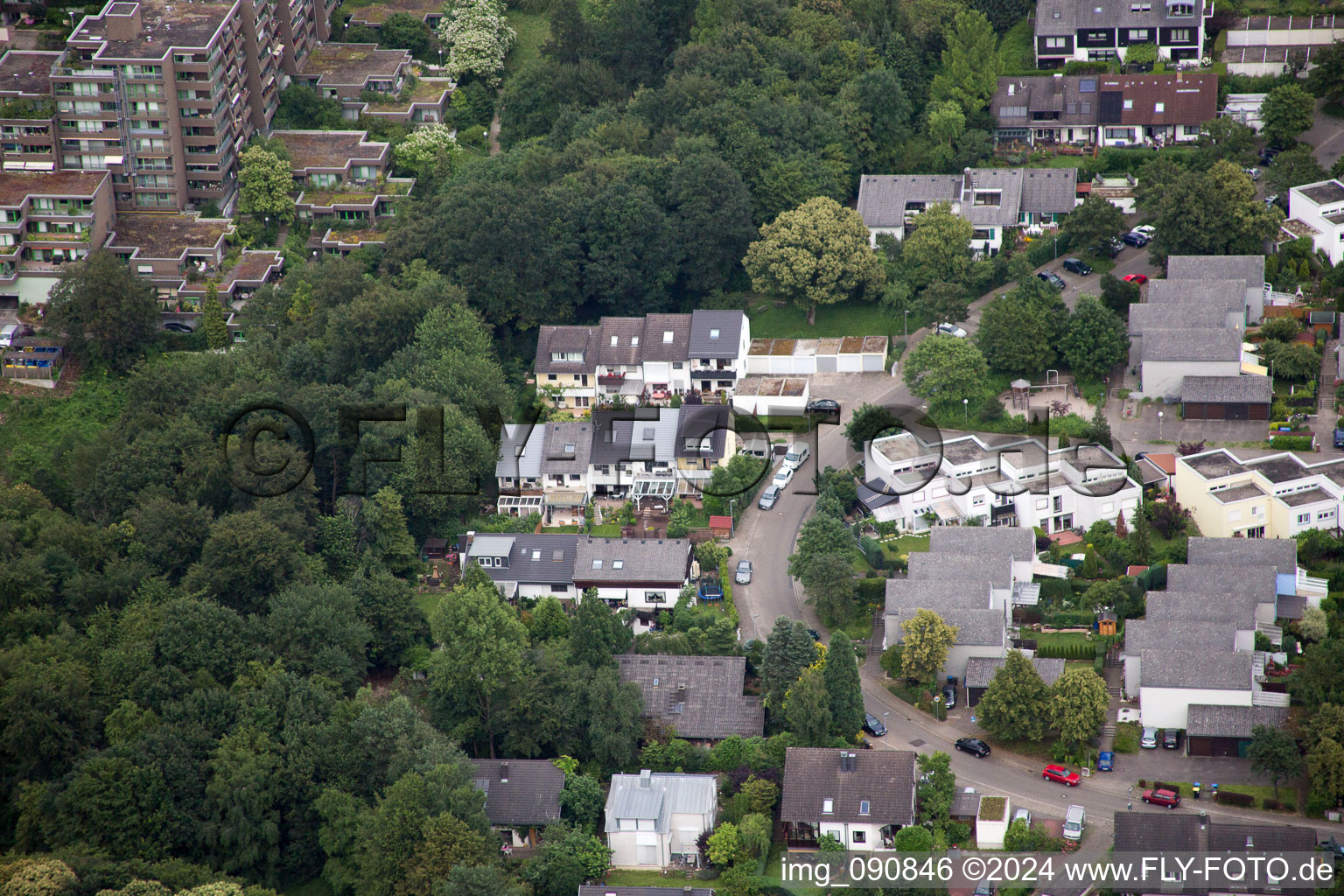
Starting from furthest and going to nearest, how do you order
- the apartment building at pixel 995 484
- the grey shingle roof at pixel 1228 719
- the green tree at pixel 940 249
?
the green tree at pixel 940 249 → the apartment building at pixel 995 484 → the grey shingle roof at pixel 1228 719

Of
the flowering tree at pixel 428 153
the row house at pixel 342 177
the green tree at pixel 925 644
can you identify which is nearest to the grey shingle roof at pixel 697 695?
the green tree at pixel 925 644

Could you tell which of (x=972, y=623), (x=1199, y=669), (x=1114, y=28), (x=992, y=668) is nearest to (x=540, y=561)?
(x=972, y=623)

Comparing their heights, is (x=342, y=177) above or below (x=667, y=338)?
above

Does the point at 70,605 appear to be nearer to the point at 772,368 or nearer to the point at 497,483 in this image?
the point at 497,483

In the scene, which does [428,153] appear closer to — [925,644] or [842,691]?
[925,644]

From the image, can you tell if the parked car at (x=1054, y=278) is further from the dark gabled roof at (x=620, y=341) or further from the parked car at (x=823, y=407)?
the dark gabled roof at (x=620, y=341)

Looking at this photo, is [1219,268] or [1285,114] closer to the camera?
[1219,268]
